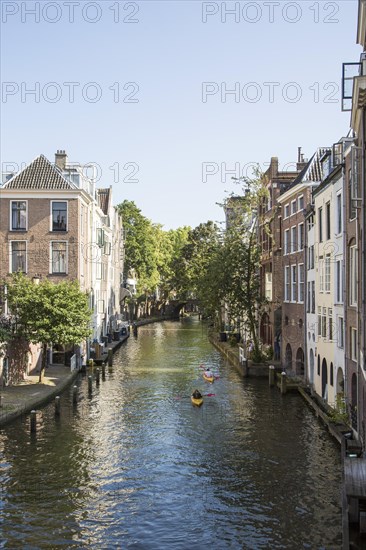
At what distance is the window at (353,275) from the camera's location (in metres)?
27.4

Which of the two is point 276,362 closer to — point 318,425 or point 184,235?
point 318,425

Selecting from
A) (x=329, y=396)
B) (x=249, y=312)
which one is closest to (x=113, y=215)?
(x=249, y=312)

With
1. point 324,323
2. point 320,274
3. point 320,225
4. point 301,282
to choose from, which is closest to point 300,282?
point 301,282

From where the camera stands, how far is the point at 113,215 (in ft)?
275

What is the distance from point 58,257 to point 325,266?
896 inches

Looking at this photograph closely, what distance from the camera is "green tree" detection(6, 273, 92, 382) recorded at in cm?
4028

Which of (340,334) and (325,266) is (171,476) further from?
(325,266)

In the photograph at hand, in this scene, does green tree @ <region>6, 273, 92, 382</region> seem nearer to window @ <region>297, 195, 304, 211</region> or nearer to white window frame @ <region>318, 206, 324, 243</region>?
white window frame @ <region>318, 206, 324, 243</region>

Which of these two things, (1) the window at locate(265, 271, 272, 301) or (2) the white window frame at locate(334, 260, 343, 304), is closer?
(2) the white window frame at locate(334, 260, 343, 304)

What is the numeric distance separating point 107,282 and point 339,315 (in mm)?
46371

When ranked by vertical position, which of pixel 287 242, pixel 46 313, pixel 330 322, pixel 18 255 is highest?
pixel 287 242

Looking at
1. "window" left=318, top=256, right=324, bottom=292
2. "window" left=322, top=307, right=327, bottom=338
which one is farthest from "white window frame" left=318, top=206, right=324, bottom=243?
"window" left=322, top=307, right=327, bottom=338

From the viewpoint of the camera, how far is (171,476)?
24125 mm

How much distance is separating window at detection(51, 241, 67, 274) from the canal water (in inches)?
525
